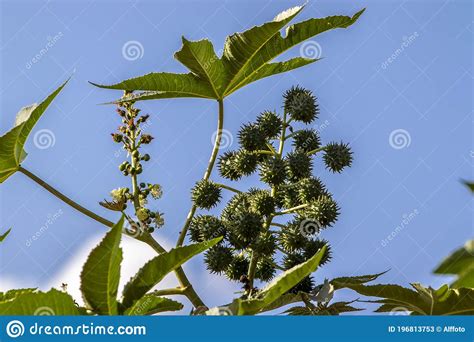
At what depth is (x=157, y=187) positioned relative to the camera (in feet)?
14.1

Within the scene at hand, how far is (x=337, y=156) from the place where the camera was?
4684 mm

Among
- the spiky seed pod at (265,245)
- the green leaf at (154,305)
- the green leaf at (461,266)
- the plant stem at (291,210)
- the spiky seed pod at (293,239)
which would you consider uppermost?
the green leaf at (461,266)

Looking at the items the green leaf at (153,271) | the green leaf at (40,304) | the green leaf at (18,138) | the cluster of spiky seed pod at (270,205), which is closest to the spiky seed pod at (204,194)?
the cluster of spiky seed pod at (270,205)

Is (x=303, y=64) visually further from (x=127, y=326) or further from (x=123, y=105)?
(x=127, y=326)

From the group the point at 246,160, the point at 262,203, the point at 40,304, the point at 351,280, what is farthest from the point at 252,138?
the point at 40,304

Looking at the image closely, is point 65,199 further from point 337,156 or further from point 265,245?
point 337,156

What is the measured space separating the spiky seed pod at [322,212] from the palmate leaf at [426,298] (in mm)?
564

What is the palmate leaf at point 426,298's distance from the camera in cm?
383

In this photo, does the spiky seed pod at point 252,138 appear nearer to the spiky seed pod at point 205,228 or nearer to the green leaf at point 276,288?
the spiky seed pod at point 205,228

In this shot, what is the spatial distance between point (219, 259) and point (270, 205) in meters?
0.41

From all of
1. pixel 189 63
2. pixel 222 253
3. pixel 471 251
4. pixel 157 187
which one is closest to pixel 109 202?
pixel 157 187

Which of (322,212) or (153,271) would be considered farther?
(322,212)

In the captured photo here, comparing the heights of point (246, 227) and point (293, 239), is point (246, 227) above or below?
below

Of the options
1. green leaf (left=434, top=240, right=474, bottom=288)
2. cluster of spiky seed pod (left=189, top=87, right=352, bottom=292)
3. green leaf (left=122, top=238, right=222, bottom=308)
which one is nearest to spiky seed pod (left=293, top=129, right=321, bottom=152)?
cluster of spiky seed pod (left=189, top=87, right=352, bottom=292)
